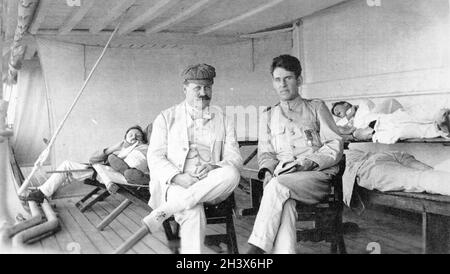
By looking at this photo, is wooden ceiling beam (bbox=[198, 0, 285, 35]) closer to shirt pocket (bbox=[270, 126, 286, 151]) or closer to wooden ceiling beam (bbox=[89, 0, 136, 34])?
wooden ceiling beam (bbox=[89, 0, 136, 34])

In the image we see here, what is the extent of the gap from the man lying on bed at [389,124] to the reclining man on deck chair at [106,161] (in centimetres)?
199

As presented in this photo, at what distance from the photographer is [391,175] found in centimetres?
302

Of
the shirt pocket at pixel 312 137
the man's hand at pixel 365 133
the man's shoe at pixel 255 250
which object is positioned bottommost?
the man's shoe at pixel 255 250

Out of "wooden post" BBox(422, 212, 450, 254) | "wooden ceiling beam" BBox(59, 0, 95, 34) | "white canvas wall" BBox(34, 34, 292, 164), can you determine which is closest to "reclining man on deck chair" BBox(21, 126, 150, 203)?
"white canvas wall" BBox(34, 34, 292, 164)

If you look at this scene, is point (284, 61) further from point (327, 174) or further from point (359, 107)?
point (359, 107)

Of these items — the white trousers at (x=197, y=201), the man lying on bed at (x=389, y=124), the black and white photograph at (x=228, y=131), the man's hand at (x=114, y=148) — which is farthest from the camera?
the man's hand at (x=114, y=148)

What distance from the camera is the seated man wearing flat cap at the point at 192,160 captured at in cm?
264

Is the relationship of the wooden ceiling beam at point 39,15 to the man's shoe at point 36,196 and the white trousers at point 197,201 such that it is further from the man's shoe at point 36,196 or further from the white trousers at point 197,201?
the white trousers at point 197,201

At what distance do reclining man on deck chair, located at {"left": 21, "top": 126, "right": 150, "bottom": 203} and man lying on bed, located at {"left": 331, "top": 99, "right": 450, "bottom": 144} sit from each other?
199cm

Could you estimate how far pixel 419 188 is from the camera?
2.85m

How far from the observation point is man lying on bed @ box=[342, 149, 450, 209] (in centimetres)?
279

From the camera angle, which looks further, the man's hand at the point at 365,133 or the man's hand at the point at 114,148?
the man's hand at the point at 114,148

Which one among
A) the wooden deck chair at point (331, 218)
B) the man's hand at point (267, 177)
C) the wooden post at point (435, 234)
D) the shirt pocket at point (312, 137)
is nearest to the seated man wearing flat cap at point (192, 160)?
the man's hand at point (267, 177)

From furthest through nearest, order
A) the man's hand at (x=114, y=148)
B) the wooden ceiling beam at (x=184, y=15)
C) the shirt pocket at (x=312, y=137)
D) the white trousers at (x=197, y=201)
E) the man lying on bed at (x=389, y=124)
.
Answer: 1. the man's hand at (x=114, y=148)
2. the wooden ceiling beam at (x=184, y=15)
3. the man lying on bed at (x=389, y=124)
4. the shirt pocket at (x=312, y=137)
5. the white trousers at (x=197, y=201)
